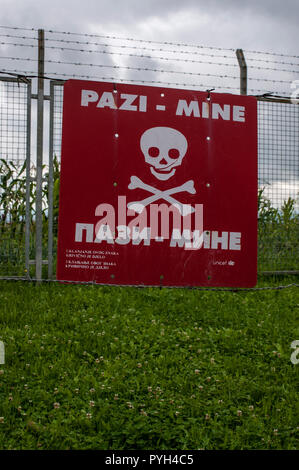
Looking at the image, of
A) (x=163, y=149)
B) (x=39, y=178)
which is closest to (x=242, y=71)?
(x=163, y=149)

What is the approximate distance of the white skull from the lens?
16.9ft

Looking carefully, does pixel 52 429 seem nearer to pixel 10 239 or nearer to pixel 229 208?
pixel 229 208

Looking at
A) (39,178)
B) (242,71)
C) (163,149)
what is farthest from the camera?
(242,71)

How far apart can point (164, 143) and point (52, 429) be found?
3084 mm

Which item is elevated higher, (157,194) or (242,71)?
(242,71)

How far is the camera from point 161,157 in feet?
16.9

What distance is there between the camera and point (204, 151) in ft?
17.2

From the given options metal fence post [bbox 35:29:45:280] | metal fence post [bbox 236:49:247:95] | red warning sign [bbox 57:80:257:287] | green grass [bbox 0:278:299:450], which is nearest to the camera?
green grass [bbox 0:278:299:450]

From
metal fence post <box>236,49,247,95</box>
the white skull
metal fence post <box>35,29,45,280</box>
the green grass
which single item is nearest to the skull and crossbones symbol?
the white skull

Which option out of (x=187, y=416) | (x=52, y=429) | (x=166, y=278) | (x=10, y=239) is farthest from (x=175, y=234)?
(x=10, y=239)

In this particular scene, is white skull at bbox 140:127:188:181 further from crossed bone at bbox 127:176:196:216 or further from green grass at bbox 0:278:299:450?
green grass at bbox 0:278:299:450

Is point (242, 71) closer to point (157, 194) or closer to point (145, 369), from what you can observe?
point (157, 194)

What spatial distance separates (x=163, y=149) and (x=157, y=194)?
1.64ft

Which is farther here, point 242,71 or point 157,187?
point 242,71
